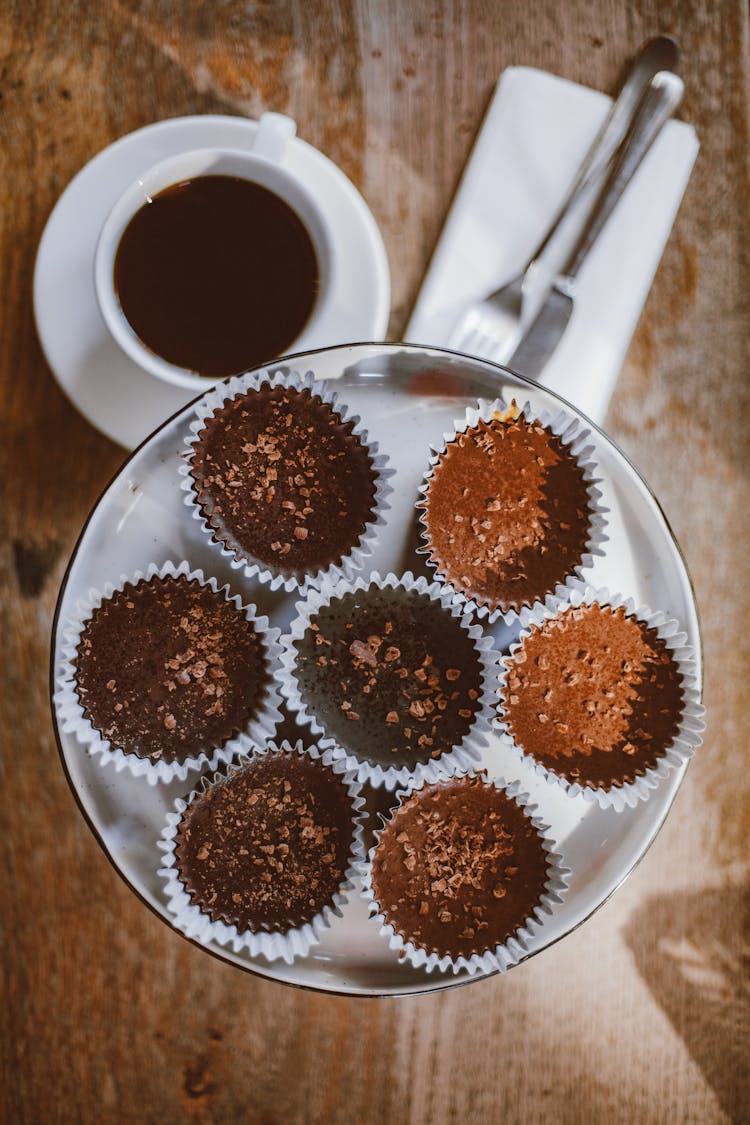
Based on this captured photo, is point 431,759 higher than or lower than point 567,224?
lower

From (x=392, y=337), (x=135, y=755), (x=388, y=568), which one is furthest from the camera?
(x=392, y=337)

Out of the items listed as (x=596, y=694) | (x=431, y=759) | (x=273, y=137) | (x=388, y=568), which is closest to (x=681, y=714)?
(x=596, y=694)

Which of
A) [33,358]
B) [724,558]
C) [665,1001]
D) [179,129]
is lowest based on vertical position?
[665,1001]

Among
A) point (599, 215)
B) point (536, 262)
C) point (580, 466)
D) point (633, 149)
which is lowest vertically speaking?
point (580, 466)

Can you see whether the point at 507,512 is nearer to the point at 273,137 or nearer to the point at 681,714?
the point at 681,714

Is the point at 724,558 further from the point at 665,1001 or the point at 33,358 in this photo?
the point at 33,358

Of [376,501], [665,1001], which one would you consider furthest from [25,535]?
[665,1001]

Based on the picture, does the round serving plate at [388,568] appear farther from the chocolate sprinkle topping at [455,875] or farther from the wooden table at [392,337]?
the wooden table at [392,337]
